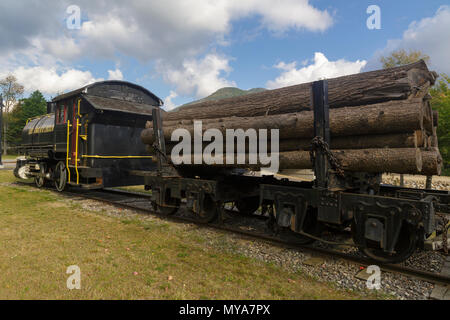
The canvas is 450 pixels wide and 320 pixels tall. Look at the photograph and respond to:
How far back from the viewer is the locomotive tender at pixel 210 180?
4.19 m

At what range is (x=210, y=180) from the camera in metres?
6.59

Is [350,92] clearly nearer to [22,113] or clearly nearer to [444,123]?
[444,123]

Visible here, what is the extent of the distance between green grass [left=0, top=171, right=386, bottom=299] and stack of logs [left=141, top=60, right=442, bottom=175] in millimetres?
1910

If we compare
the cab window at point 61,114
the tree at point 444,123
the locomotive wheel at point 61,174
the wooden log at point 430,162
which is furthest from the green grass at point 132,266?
the tree at point 444,123

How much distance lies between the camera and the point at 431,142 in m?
5.33

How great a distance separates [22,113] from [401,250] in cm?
6247

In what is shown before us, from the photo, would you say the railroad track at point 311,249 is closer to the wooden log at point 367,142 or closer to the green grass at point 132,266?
the green grass at point 132,266

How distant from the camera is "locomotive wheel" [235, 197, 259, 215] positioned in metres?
7.86

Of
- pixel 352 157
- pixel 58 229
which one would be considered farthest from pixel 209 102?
pixel 58 229

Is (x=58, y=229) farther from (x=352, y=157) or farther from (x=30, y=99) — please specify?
(x=30, y=99)

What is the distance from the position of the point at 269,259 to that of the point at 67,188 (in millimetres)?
10692

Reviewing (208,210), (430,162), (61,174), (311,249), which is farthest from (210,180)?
(61,174)

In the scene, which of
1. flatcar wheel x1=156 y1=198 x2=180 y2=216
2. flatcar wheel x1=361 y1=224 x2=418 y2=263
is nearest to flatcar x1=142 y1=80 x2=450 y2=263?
flatcar wheel x1=361 y1=224 x2=418 y2=263

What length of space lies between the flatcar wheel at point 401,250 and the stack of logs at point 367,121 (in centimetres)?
86
